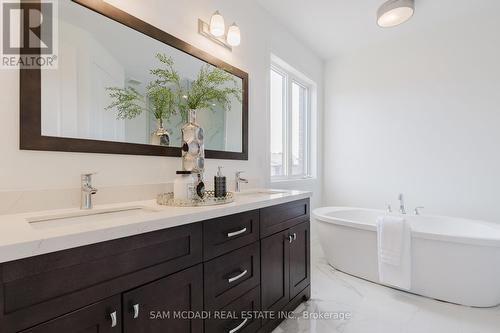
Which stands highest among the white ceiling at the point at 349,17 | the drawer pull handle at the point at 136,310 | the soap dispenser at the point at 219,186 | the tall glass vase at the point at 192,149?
the white ceiling at the point at 349,17

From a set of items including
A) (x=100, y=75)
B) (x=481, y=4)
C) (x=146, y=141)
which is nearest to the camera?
(x=100, y=75)

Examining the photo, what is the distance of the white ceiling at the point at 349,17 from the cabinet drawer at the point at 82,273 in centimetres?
237

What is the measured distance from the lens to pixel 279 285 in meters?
1.70

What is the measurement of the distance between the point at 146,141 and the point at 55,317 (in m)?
0.96

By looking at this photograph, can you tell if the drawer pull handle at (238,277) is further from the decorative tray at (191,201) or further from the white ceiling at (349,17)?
the white ceiling at (349,17)

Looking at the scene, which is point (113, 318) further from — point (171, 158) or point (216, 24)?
point (216, 24)

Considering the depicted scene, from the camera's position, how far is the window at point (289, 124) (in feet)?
9.88

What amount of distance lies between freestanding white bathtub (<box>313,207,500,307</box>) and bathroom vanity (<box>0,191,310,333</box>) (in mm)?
1121

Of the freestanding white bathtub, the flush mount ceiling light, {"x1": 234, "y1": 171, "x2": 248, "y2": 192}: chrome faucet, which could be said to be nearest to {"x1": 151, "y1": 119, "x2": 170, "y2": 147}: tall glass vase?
{"x1": 234, "y1": 171, "x2": 248, "y2": 192}: chrome faucet

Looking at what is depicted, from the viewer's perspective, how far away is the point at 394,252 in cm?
212

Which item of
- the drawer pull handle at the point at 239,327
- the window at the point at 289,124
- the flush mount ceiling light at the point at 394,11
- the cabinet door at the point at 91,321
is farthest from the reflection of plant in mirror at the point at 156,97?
the flush mount ceiling light at the point at 394,11

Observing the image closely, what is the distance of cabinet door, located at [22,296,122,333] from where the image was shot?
729 mm

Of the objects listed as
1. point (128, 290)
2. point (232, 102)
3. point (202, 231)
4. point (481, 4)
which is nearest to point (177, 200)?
point (202, 231)

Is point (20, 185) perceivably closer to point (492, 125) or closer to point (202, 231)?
point (202, 231)
